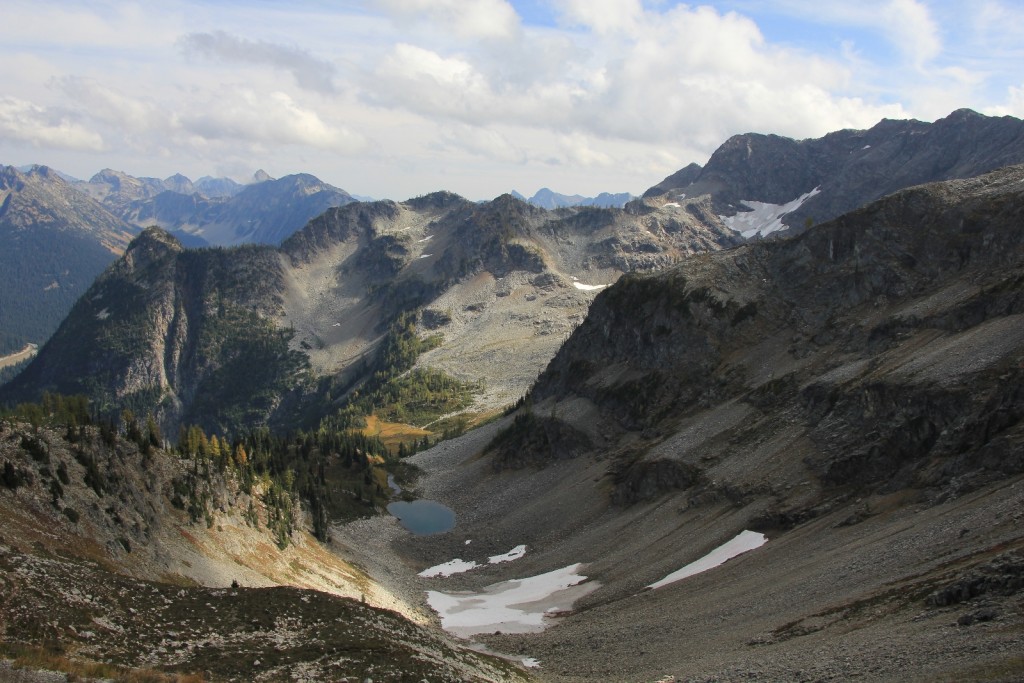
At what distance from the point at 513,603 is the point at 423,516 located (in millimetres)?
44480

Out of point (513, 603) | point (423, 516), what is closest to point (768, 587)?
point (513, 603)

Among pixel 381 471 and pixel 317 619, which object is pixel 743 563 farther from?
pixel 381 471

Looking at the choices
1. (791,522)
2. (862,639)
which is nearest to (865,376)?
(791,522)

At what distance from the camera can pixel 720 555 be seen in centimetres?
7531

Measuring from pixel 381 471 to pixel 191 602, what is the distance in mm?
104932

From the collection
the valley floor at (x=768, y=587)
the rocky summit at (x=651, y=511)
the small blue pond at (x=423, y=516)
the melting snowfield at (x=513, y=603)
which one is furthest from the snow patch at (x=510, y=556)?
the small blue pond at (x=423, y=516)

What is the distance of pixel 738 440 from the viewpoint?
320ft

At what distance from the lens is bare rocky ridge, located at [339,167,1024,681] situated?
45906 mm

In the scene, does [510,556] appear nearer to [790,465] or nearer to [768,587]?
[790,465]

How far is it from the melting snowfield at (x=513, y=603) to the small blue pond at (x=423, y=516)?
29417 millimetres

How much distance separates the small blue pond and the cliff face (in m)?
28.7

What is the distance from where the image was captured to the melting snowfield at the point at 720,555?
73.0 m

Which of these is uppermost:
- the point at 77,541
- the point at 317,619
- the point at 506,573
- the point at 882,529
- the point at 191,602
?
the point at 77,541

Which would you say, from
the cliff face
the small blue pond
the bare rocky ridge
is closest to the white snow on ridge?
the bare rocky ridge
